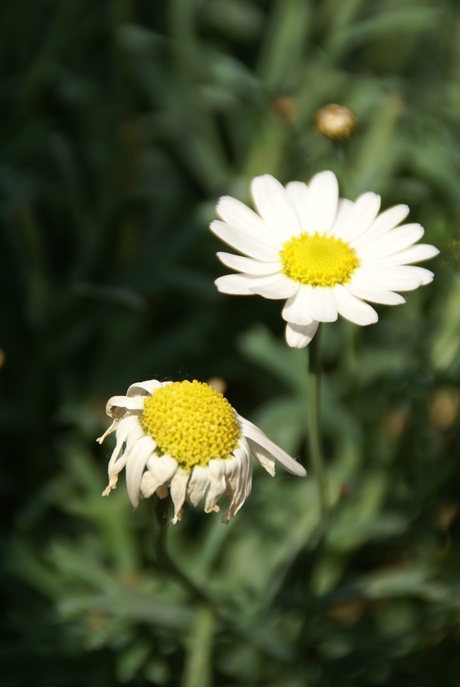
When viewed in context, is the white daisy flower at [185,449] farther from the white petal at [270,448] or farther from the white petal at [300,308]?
the white petal at [300,308]

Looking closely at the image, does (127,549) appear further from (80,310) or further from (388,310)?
(388,310)

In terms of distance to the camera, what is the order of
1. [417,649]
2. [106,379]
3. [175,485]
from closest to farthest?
[175,485] < [417,649] < [106,379]

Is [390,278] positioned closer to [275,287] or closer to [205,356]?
[275,287]

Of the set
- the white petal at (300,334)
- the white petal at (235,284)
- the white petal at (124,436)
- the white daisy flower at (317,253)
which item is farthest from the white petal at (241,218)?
the white petal at (124,436)

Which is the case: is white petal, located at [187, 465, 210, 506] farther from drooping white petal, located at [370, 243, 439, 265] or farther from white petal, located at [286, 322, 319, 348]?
drooping white petal, located at [370, 243, 439, 265]

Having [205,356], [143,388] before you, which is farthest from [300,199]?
[205,356]

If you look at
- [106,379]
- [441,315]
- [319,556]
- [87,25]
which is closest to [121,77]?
[87,25]
